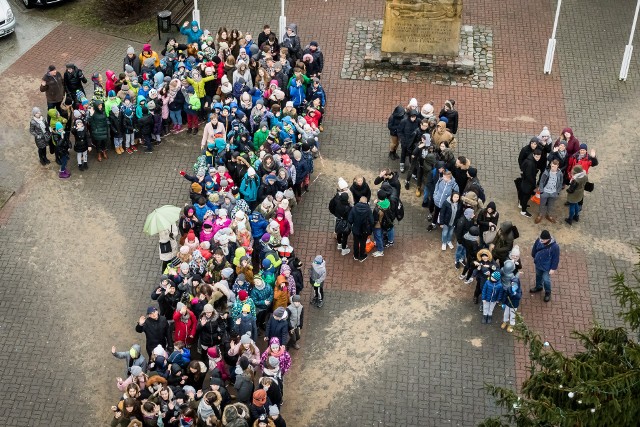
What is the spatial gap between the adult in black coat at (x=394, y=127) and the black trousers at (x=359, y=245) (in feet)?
10.9

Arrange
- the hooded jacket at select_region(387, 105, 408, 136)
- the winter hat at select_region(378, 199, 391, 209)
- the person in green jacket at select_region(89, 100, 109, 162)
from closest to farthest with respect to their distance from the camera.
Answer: the winter hat at select_region(378, 199, 391, 209)
the hooded jacket at select_region(387, 105, 408, 136)
the person in green jacket at select_region(89, 100, 109, 162)

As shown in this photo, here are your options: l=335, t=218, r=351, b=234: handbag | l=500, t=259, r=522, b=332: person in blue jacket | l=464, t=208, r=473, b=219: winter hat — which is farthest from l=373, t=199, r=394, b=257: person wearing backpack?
l=500, t=259, r=522, b=332: person in blue jacket

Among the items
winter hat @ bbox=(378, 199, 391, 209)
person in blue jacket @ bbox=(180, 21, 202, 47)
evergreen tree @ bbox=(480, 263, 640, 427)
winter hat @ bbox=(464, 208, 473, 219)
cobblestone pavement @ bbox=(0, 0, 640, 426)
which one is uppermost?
evergreen tree @ bbox=(480, 263, 640, 427)

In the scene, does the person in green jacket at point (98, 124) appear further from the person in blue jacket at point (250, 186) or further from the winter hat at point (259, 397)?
the winter hat at point (259, 397)

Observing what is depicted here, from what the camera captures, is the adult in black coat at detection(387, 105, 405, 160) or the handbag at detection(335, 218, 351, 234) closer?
the handbag at detection(335, 218, 351, 234)

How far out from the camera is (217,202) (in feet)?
63.9

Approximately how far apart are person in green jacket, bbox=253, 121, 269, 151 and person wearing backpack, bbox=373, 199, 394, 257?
131 inches

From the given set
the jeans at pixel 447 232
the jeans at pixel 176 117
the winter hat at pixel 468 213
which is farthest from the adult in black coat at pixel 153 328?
the jeans at pixel 176 117

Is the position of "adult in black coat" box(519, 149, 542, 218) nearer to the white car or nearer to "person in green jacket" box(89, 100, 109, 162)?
"person in green jacket" box(89, 100, 109, 162)

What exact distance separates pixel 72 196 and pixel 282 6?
8303 mm

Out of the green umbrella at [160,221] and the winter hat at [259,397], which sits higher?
the green umbrella at [160,221]

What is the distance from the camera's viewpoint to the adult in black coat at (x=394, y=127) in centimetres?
2180

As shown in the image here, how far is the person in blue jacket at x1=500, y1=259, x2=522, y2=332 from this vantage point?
1795 centimetres

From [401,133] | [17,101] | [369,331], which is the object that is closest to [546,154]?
[401,133]
